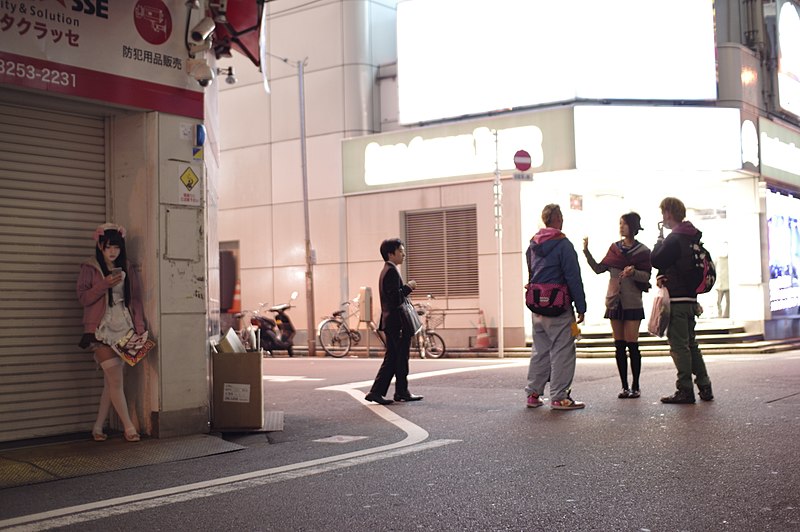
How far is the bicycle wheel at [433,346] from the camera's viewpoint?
2106 cm

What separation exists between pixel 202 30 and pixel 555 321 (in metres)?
4.39

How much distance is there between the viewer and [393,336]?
1130cm

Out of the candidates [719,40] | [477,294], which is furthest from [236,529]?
[719,40]

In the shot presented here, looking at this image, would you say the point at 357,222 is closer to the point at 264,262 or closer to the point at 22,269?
the point at 264,262

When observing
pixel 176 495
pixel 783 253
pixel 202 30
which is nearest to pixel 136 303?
pixel 202 30

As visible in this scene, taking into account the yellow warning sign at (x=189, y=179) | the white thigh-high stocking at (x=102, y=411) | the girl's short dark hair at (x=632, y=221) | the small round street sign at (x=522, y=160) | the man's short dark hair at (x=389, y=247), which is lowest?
the white thigh-high stocking at (x=102, y=411)

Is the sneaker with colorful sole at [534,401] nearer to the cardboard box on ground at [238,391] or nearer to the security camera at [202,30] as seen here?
the cardboard box on ground at [238,391]

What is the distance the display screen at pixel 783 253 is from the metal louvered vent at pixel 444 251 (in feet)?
23.1

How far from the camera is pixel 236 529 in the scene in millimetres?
4992

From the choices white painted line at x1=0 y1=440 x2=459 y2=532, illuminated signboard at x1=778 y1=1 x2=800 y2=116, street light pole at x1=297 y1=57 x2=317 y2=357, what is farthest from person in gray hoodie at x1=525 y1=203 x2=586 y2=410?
illuminated signboard at x1=778 y1=1 x2=800 y2=116

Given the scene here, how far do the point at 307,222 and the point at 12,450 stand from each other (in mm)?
16269

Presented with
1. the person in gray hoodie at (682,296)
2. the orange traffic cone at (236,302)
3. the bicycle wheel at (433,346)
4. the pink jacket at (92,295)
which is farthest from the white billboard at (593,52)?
the pink jacket at (92,295)

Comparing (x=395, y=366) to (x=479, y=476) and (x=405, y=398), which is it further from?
(x=479, y=476)

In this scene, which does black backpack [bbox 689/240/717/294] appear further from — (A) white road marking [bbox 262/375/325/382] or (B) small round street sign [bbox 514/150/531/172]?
(B) small round street sign [bbox 514/150/531/172]
